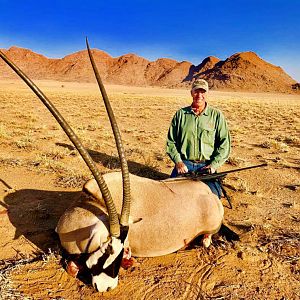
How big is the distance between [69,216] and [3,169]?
4.24m

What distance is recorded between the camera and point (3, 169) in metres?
7.06

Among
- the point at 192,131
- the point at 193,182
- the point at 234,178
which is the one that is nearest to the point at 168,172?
the point at 234,178

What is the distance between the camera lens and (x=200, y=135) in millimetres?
5184

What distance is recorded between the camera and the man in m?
5.12

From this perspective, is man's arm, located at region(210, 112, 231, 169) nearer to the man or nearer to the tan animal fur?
the man

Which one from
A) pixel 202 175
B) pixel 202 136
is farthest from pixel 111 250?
pixel 202 136

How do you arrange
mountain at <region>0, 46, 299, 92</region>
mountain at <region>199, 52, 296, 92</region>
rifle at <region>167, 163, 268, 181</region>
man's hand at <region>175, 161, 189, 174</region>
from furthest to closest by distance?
mountain at <region>0, 46, 299, 92</region>, mountain at <region>199, 52, 296, 92</region>, man's hand at <region>175, 161, 189, 174</region>, rifle at <region>167, 163, 268, 181</region>

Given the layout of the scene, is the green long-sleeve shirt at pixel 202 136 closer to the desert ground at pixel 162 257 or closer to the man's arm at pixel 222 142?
the man's arm at pixel 222 142

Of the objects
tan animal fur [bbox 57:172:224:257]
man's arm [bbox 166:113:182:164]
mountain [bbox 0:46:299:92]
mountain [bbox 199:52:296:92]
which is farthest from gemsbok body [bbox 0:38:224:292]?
mountain [bbox 199:52:296:92]

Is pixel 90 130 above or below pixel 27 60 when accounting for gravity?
below

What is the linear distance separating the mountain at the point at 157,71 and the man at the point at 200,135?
123m

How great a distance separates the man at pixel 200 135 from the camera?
5.12 meters

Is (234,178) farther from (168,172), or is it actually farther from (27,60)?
(27,60)

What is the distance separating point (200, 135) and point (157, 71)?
620ft
